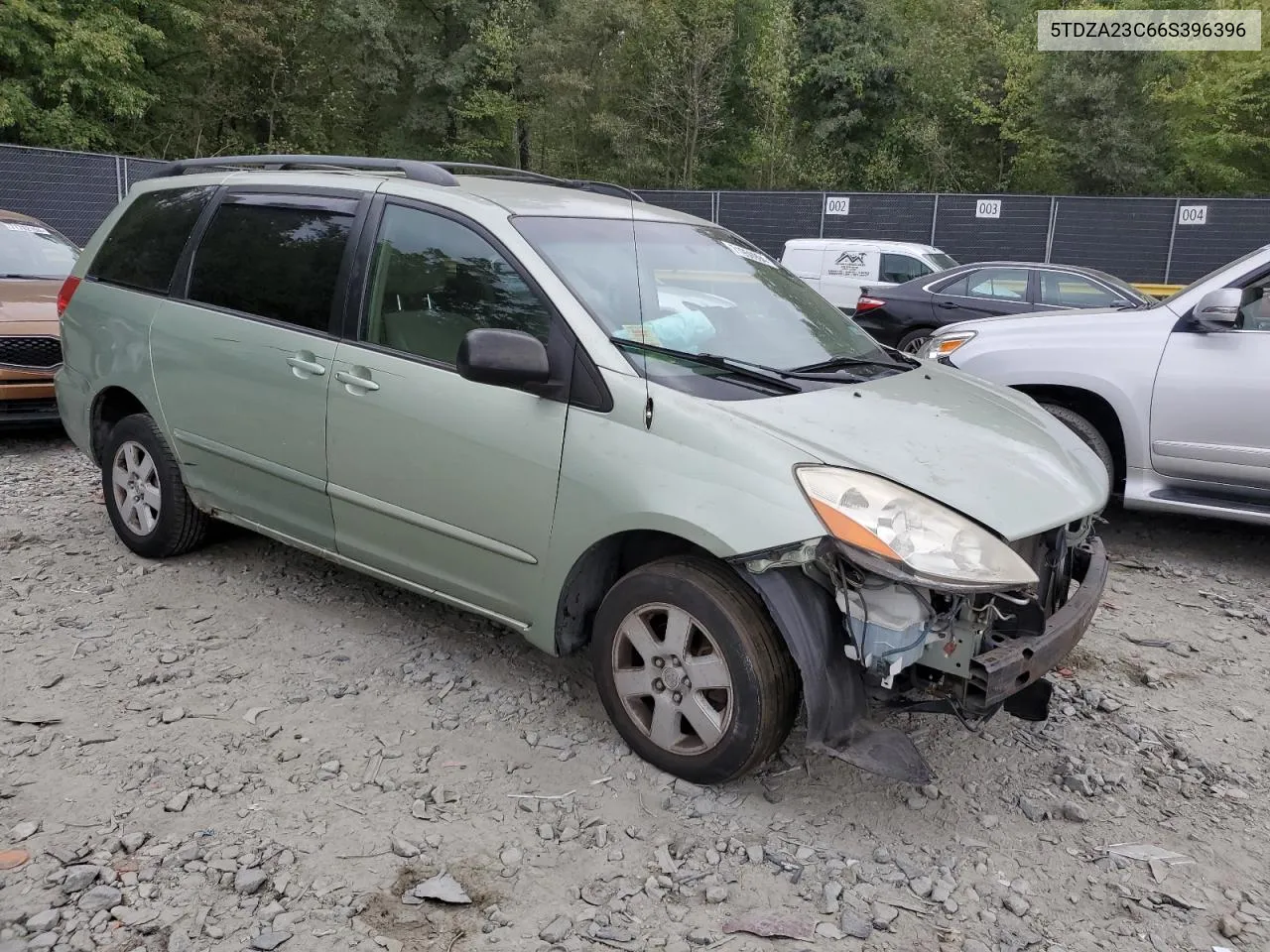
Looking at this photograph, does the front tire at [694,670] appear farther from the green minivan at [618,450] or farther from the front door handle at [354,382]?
the front door handle at [354,382]

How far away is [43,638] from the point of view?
13.3 feet

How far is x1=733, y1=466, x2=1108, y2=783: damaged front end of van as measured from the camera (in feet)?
8.89

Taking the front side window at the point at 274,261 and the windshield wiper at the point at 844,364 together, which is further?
the front side window at the point at 274,261

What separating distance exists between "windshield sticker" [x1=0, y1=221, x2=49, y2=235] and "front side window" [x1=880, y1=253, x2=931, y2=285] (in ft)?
35.8

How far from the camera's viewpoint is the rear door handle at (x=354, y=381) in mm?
3684

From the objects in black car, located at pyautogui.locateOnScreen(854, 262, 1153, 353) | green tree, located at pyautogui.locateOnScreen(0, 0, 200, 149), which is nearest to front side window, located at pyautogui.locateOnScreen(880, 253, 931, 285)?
black car, located at pyautogui.locateOnScreen(854, 262, 1153, 353)

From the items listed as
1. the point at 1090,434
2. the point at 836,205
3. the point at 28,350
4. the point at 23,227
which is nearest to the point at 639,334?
the point at 1090,434

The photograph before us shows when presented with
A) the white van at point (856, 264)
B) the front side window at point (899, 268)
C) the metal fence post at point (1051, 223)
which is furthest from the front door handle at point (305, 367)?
the metal fence post at point (1051, 223)

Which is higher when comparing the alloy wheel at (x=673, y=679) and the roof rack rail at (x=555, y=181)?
the roof rack rail at (x=555, y=181)

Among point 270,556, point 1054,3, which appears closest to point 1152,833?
point 270,556

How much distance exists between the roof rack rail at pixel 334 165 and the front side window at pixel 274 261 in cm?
28

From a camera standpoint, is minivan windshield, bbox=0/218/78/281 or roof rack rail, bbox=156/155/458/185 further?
minivan windshield, bbox=0/218/78/281

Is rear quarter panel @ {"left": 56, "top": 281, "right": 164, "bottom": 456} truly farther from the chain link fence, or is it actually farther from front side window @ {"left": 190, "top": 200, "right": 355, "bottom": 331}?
the chain link fence

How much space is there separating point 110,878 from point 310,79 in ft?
123
